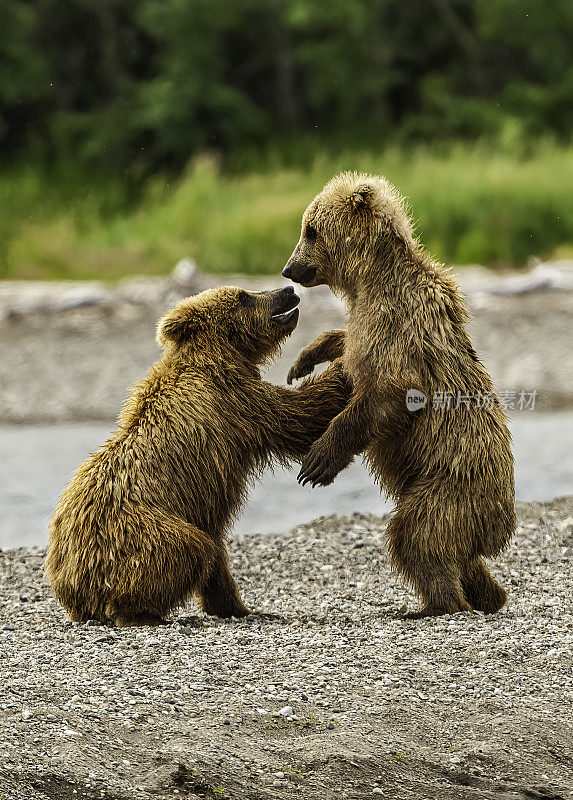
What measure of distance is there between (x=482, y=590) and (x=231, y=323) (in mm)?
1496

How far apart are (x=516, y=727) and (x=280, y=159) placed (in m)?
17.0

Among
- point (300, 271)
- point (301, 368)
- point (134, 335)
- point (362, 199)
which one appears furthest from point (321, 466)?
point (134, 335)

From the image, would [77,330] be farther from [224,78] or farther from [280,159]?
[224,78]

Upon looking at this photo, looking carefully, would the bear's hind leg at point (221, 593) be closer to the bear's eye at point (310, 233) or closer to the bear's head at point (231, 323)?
the bear's head at point (231, 323)

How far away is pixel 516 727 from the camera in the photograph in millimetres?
3500

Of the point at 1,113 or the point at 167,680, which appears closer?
the point at 167,680

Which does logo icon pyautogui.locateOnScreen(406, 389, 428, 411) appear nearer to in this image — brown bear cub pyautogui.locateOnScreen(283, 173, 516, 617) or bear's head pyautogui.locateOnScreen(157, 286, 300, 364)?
brown bear cub pyautogui.locateOnScreen(283, 173, 516, 617)

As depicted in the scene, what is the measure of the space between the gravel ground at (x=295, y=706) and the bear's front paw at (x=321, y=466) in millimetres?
606

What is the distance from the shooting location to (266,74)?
23203mm

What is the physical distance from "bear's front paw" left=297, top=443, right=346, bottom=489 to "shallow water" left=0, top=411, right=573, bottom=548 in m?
2.92

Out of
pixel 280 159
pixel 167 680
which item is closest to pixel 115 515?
pixel 167 680

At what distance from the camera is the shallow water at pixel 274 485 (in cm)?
745

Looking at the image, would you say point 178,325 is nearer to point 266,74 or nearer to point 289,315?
point 289,315

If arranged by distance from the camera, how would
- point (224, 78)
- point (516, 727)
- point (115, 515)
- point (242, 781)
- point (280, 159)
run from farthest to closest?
point (224, 78), point (280, 159), point (115, 515), point (516, 727), point (242, 781)
